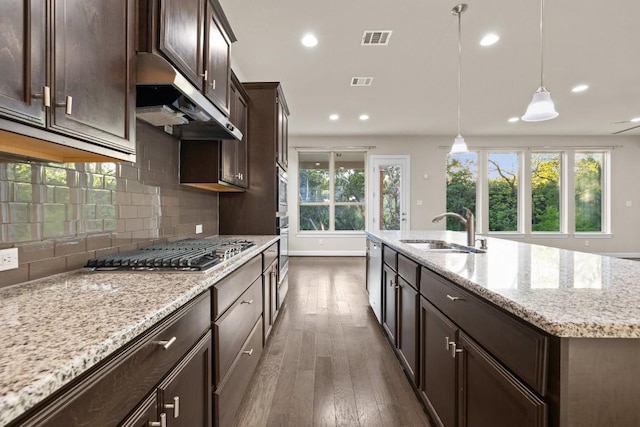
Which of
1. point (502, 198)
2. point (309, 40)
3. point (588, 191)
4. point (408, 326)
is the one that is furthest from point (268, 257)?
point (588, 191)

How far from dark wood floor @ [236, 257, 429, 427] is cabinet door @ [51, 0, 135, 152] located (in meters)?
1.59

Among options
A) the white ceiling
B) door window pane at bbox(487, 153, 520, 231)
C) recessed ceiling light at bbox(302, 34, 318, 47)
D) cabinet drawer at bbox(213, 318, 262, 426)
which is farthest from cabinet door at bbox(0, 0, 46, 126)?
door window pane at bbox(487, 153, 520, 231)

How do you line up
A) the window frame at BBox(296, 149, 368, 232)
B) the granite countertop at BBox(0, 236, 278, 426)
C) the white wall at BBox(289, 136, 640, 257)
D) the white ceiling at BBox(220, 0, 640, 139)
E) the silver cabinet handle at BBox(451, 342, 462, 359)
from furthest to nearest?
1. the window frame at BBox(296, 149, 368, 232)
2. the white wall at BBox(289, 136, 640, 257)
3. the white ceiling at BBox(220, 0, 640, 139)
4. the silver cabinet handle at BBox(451, 342, 462, 359)
5. the granite countertop at BBox(0, 236, 278, 426)

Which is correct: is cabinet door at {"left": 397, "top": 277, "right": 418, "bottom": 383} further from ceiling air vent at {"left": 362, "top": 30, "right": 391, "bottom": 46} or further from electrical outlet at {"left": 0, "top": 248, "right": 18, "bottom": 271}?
ceiling air vent at {"left": 362, "top": 30, "right": 391, "bottom": 46}

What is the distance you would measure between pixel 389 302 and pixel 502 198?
635 cm

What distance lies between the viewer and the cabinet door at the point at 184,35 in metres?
1.35

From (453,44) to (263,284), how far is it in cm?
315

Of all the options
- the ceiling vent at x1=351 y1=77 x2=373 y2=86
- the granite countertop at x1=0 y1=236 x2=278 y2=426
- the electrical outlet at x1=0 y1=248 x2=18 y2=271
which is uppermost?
the ceiling vent at x1=351 y1=77 x2=373 y2=86

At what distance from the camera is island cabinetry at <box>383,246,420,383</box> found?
179 cm

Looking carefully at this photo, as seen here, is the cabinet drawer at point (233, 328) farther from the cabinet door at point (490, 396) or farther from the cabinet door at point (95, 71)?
the cabinet door at point (490, 396)

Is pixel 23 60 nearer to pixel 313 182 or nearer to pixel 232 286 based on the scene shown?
pixel 232 286

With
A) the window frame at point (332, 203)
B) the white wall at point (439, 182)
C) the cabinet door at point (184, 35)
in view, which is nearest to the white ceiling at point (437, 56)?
the cabinet door at point (184, 35)

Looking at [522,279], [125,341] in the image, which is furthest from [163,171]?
[522,279]

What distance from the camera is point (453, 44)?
3.29 metres
